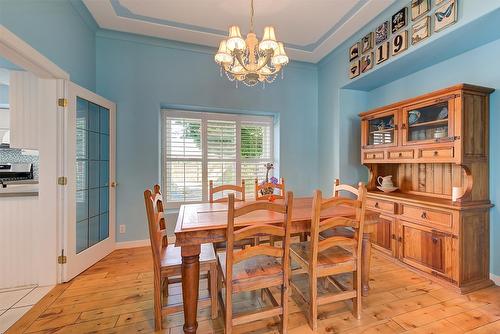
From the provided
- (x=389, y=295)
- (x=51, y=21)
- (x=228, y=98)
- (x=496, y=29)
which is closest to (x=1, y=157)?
(x=51, y=21)

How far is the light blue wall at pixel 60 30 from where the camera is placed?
1599mm

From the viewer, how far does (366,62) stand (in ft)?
9.13

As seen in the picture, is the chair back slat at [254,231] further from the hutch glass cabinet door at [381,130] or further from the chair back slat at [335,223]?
the hutch glass cabinet door at [381,130]

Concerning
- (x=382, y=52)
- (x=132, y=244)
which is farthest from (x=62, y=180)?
(x=382, y=52)

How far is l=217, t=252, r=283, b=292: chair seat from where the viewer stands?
1.37 metres

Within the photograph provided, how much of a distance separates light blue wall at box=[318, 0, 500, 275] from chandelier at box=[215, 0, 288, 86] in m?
1.56

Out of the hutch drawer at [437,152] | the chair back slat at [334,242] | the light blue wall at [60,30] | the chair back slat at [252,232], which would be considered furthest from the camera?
the hutch drawer at [437,152]

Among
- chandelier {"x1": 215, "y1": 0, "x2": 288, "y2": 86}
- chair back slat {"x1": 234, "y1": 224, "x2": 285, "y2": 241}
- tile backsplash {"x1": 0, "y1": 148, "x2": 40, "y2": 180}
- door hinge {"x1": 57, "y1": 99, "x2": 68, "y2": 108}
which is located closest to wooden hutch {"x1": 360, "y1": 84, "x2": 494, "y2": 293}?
chandelier {"x1": 215, "y1": 0, "x2": 288, "y2": 86}

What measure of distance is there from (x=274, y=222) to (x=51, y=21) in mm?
2643

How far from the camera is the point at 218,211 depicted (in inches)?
73.0

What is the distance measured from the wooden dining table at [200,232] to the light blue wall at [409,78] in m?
1.53

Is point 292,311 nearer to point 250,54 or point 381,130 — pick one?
point 250,54

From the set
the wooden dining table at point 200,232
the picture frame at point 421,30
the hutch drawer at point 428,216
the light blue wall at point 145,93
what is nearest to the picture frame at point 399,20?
the picture frame at point 421,30

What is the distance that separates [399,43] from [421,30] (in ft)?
0.77
